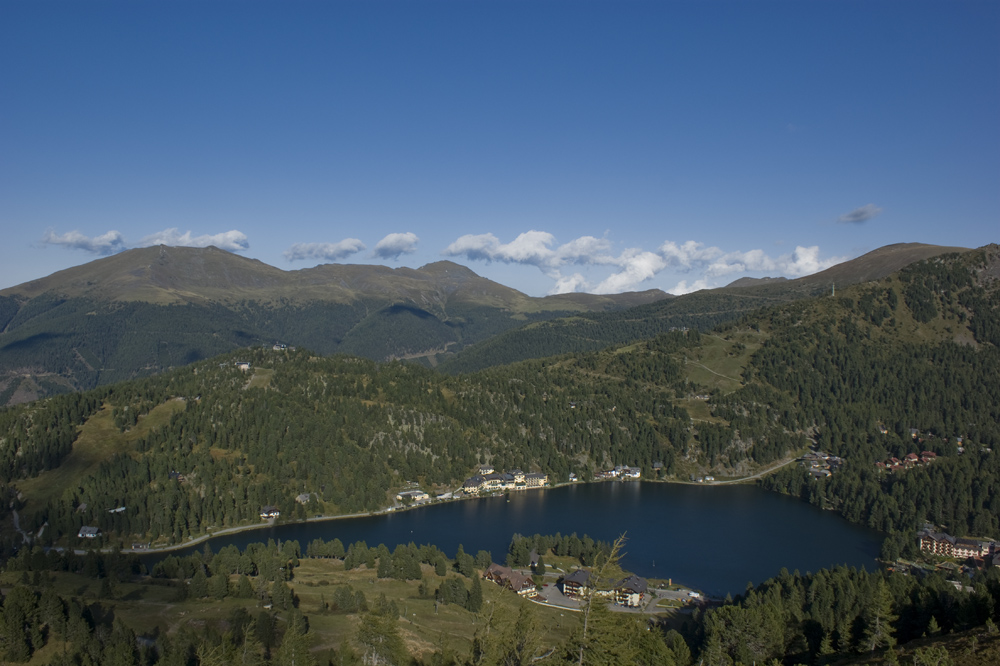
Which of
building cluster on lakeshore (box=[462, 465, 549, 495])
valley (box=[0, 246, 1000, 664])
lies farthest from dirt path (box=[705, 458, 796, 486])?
building cluster on lakeshore (box=[462, 465, 549, 495])

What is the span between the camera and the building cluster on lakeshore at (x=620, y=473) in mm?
144250

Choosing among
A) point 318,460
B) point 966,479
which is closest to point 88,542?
point 318,460

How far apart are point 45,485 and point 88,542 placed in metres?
21.2

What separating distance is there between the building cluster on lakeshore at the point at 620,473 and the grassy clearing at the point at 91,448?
8748 centimetres

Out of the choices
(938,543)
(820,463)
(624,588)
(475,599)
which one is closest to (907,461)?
(820,463)

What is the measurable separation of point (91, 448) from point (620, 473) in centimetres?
10216

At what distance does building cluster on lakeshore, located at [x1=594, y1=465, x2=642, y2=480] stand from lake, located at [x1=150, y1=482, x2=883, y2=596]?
38.6ft

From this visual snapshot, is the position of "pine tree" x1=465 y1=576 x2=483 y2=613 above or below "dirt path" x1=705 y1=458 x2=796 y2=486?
above

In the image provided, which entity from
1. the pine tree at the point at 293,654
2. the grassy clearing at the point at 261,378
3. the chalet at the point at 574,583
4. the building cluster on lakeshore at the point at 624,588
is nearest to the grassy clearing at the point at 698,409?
the building cluster on lakeshore at the point at 624,588

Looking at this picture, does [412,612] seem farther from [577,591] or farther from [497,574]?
[577,591]

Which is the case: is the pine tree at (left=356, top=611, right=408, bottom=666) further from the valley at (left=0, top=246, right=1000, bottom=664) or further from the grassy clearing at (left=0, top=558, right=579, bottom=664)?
the grassy clearing at (left=0, top=558, right=579, bottom=664)

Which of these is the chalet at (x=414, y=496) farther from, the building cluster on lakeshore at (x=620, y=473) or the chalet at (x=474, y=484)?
the building cluster on lakeshore at (x=620, y=473)

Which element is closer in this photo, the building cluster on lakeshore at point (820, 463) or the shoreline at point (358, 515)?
the shoreline at point (358, 515)

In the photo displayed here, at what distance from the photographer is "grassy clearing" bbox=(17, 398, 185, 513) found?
10544cm
